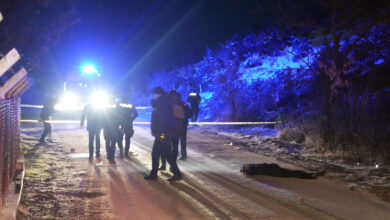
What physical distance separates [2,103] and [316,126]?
10.7m

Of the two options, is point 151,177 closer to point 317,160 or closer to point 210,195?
point 210,195

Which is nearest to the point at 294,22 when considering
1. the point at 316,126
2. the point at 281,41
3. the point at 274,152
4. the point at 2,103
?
the point at 316,126

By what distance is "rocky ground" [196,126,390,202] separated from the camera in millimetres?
8434

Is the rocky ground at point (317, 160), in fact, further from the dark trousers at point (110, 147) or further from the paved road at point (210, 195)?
the dark trousers at point (110, 147)

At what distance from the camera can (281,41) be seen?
85.4 ft

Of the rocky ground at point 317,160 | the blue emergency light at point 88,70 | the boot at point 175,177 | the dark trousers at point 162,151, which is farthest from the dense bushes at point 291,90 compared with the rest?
the blue emergency light at point 88,70

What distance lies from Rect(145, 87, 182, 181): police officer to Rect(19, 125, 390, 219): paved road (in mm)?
276

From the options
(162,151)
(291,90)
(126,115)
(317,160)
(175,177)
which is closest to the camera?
(175,177)

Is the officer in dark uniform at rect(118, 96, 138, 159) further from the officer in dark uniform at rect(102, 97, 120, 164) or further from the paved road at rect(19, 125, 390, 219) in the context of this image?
the paved road at rect(19, 125, 390, 219)

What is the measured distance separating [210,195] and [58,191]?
2700 mm

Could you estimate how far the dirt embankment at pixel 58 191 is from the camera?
5883mm

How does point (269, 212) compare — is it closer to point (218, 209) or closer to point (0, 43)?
point (218, 209)

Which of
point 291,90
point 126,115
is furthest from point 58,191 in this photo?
point 291,90

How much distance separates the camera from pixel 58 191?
23.5 feet
